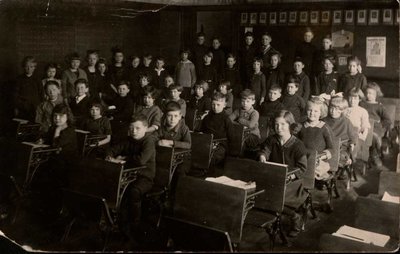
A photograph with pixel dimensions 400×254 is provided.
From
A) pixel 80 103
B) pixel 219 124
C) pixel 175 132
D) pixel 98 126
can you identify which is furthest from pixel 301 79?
pixel 80 103

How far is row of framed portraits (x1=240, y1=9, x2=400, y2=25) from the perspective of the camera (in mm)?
3513

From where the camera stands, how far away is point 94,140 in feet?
12.9

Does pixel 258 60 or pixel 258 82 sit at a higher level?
pixel 258 60

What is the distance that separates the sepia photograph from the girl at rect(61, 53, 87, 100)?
0.03 m

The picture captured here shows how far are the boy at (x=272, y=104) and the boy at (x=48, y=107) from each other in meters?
2.14

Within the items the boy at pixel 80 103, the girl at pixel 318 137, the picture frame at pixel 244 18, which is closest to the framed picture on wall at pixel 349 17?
the girl at pixel 318 137

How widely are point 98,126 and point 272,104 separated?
1847 mm

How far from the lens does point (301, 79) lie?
189 inches

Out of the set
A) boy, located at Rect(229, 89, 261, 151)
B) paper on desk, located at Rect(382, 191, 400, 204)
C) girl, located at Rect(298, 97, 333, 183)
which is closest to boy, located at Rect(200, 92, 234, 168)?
boy, located at Rect(229, 89, 261, 151)

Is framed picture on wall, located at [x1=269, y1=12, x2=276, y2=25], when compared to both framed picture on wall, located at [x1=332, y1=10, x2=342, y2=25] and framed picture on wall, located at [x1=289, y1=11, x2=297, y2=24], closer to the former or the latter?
framed picture on wall, located at [x1=289, y1=11, x2=297, y2=24]

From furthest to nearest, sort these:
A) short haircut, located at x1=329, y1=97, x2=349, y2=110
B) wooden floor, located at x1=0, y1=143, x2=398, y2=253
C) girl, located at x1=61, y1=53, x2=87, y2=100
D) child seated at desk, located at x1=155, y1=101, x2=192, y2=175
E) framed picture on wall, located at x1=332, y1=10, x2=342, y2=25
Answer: girl, located at x1=61, y1=53, x2=87, y2=100 < framed picture on wall, located at x1=332, y1=10, x2=342, y2=25 < short haircut, located at x1=329, y1=97, x2=349, y2=110 < child seated at desk, located at x1=155, y1=101, x2=192, y2=175 < wooden floor, located at x1=0, y1=143, x2=398, y2=253

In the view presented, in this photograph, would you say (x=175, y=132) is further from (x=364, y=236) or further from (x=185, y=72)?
(x=185, y=72)

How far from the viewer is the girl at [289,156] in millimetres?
2842

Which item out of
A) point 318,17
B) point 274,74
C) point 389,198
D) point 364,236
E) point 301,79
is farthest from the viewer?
point 274,74
